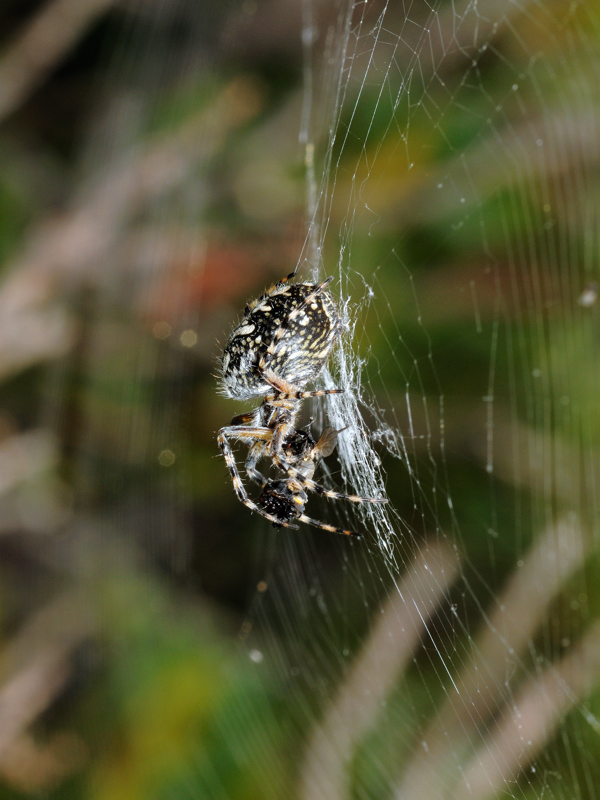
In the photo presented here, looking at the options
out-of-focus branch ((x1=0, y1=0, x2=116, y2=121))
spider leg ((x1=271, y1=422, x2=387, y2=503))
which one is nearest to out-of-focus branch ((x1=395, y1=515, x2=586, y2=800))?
spider leg ((x1=271, y1=422, x2=387, y2=503))

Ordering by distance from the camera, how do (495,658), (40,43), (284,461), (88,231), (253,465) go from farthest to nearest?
1. (88,231)
2. (40,43)
3. (495,658)
4. (253,465)
5. (284,461)

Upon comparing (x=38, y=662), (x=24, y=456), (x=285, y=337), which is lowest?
(x=38, y=662)

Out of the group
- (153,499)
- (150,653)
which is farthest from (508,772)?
(153,499)

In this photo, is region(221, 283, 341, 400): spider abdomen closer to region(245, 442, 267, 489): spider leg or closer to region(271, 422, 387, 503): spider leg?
region(271, 422, 387, 503): spider leg

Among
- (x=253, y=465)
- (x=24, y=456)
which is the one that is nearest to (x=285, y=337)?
(x=253, y=465)

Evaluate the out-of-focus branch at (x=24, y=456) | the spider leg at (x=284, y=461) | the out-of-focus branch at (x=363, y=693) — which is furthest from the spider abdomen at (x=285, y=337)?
the out-of-focus branch at (x=24, y=456)

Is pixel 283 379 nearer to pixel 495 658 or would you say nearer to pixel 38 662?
pixel 495 658
